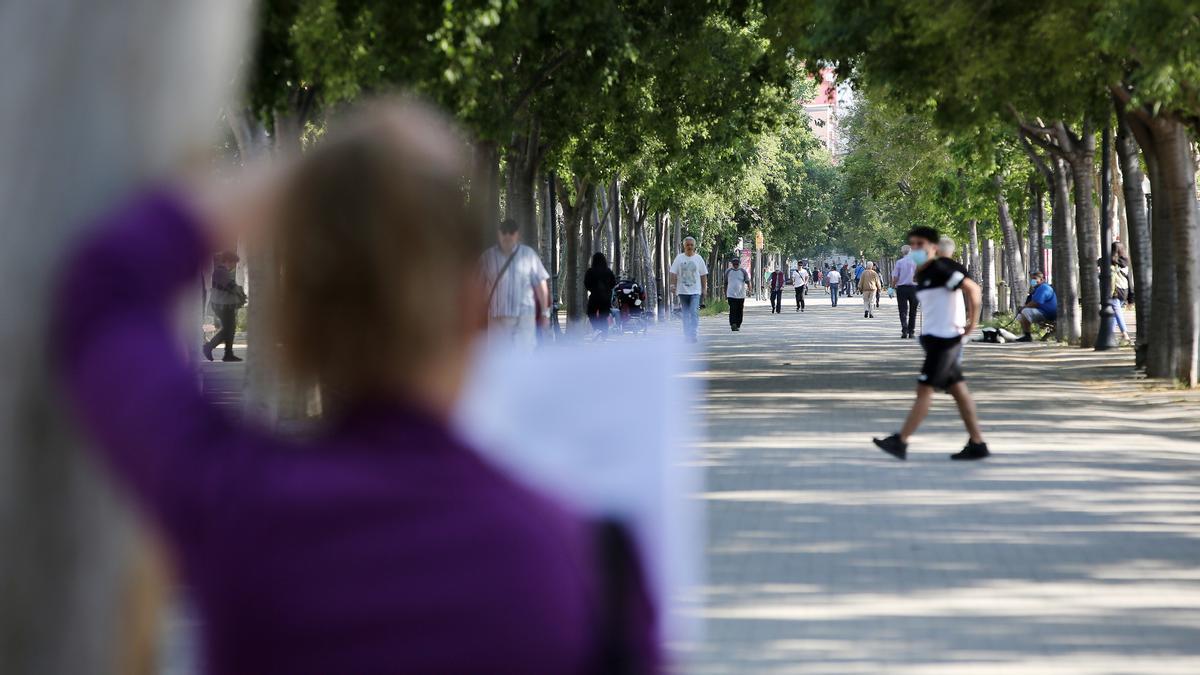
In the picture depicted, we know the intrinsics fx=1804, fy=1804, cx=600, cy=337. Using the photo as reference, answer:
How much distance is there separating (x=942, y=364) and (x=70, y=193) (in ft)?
36.7

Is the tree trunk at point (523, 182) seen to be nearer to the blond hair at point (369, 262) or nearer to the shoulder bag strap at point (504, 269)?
the shoulder bag strap at point (504, 269)

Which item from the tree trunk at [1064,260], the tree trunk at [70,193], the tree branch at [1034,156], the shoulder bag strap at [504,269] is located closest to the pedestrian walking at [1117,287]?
the tree trunk at [1064,260]

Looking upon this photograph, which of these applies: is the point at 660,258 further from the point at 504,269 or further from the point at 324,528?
the point at 324,528

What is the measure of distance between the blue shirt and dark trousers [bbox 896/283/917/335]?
90.6 inches

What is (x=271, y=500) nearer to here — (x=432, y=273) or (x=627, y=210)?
(x=432, y=273)

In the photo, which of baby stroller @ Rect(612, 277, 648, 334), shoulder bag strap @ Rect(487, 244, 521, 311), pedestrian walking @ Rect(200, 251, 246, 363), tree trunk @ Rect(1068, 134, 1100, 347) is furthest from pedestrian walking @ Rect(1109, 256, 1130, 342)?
shoulder bag strap @ Rect(487, 244, 521, 311)

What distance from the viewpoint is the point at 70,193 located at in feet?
5.78

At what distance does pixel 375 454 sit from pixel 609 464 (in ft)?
0.67

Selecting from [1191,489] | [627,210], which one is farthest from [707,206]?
[1191,489]

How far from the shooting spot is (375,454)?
149cm

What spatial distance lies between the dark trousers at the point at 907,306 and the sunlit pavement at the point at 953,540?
15.6m

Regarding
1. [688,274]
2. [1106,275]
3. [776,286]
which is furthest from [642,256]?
[1106,275]

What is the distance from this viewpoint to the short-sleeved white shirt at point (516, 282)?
571 inches

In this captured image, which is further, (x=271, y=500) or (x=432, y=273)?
(x=432, y=273)
